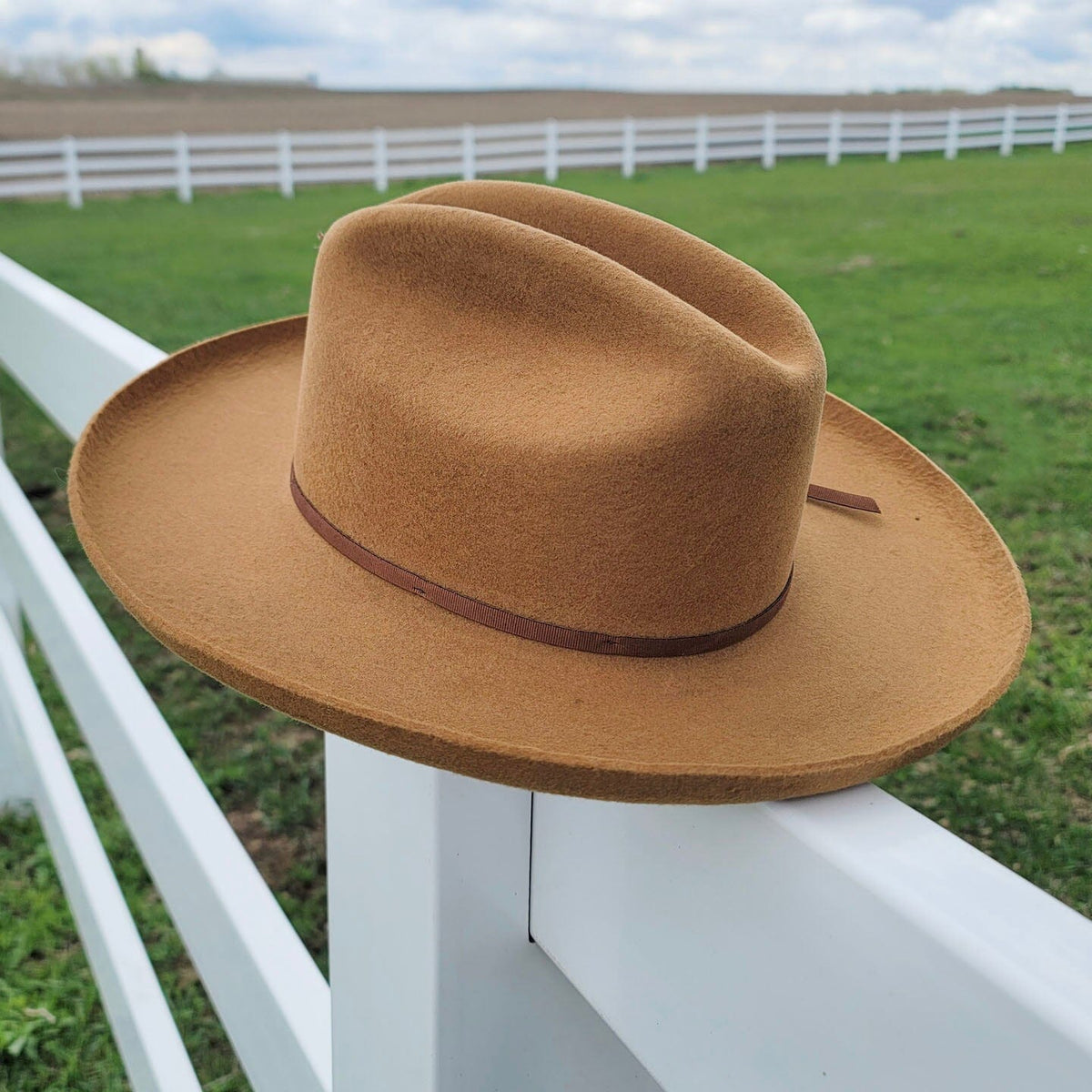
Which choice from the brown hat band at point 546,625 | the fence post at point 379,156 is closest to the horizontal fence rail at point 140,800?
the brown hat band at point 546,625

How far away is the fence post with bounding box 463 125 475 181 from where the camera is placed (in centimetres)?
568

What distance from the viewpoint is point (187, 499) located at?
0.77 m

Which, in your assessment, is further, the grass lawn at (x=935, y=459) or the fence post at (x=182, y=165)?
the fence post at (x=182, y=165)

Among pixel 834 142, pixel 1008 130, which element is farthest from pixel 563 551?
pixel 834 142

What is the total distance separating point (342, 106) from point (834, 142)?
5103 mm

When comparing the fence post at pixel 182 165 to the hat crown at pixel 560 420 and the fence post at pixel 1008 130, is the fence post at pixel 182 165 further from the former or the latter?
the hat crown at pixel 560 420

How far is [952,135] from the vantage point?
3.86ft

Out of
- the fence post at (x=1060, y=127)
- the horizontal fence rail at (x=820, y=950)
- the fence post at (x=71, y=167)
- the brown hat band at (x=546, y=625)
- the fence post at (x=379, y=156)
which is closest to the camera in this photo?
the horizontal fence rail at (x=820, y=950)

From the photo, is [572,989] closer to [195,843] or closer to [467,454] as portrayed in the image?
[467,454]

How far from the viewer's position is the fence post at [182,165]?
28.6ft

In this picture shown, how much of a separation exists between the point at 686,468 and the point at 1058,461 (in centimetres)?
40

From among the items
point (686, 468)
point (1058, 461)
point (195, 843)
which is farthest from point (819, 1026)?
point (195, 843)

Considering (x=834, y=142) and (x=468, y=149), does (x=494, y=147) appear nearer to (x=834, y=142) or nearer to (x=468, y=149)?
(x=468, y=149)

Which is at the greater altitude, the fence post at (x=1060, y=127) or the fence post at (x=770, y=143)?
the fence post at (x=1060, y=127)
